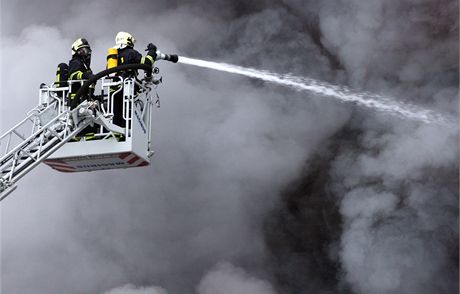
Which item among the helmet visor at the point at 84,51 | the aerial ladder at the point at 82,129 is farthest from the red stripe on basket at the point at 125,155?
the helmet visor at the point at 84,51

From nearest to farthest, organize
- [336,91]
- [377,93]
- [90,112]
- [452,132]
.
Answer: [90,112], [452,132], [377,93], [336,91]

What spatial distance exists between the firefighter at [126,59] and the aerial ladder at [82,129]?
11cm

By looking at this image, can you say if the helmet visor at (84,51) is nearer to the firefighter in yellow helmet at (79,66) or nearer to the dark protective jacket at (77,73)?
the firefighter in yellow helmet at (79,66)

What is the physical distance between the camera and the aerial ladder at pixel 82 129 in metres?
13.2

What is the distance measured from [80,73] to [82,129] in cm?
120

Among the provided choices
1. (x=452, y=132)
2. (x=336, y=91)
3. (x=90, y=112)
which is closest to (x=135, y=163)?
(x=90, y=112)

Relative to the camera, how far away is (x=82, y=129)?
1378 cm

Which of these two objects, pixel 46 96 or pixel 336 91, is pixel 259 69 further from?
pixel 46 96

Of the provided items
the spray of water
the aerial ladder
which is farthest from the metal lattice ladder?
the spray of water

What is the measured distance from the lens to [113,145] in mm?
13852

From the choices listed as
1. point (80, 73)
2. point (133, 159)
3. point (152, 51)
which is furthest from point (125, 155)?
point (152, 51)

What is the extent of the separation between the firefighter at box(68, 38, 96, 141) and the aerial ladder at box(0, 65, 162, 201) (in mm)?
92

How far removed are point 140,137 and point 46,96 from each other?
1845 millimetres

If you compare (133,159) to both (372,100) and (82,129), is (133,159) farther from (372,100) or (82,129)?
(372,100)
